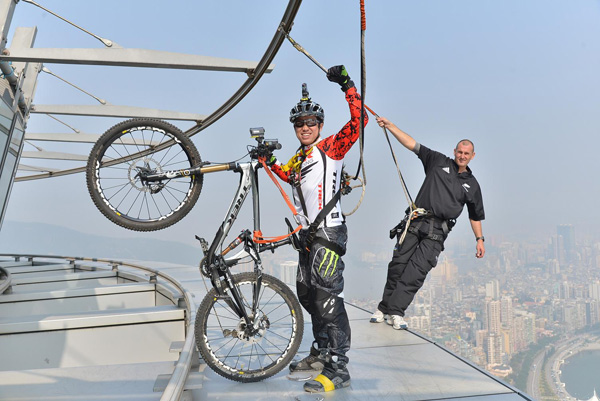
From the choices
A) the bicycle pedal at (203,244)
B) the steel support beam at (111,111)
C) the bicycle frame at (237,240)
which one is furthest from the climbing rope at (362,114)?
the steel support beam at (111,111)

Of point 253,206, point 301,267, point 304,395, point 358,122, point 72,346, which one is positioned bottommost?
point 72,346

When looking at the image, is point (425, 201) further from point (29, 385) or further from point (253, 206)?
point (29, 385)

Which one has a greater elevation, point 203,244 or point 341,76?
point 341,76

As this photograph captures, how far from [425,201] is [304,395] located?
2.39 meters

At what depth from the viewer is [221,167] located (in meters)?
3.28

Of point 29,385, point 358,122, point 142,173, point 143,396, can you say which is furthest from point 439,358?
point 29,385

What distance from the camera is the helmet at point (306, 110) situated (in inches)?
128

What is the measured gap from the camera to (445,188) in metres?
4.54

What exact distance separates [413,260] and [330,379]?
1.89 metres

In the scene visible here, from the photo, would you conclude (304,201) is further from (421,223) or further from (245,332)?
(421,223)

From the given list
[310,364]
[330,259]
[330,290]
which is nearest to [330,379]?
[310,364]

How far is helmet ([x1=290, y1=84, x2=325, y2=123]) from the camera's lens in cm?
325

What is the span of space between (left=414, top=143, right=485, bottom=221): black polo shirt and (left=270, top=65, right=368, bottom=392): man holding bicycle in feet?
5.11

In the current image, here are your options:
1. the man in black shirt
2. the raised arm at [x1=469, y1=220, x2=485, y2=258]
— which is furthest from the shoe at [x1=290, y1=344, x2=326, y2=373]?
the raised arm at [x1=469, y1=220, x2=485, y2=258]
